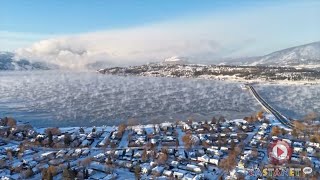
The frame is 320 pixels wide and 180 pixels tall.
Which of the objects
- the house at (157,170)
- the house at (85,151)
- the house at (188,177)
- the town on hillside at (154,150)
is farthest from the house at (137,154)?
the house at (188,177)

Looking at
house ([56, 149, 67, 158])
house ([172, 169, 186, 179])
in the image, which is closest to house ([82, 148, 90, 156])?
house ([56, 149, 67, 158])

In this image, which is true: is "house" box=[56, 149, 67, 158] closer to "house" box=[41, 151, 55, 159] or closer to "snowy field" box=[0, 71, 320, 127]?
"house" box=[41, 151, 55, 159]

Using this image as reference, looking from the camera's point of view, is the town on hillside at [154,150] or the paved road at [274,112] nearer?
the town on hillside at [154,150]

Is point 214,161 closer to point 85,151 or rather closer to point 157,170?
point 157,170

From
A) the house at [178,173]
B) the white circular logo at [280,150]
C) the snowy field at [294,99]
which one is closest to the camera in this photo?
the white circular logo at [280,150]

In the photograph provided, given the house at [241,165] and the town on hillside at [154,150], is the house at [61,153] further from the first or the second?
the house at [241,165]

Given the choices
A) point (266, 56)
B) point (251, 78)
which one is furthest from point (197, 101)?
point (266, 56)

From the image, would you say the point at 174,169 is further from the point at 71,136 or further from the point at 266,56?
the point at 266,56

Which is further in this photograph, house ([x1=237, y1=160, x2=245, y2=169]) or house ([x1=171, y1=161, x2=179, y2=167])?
house ([x1=171, y1=161, x2=179, y2=167])
